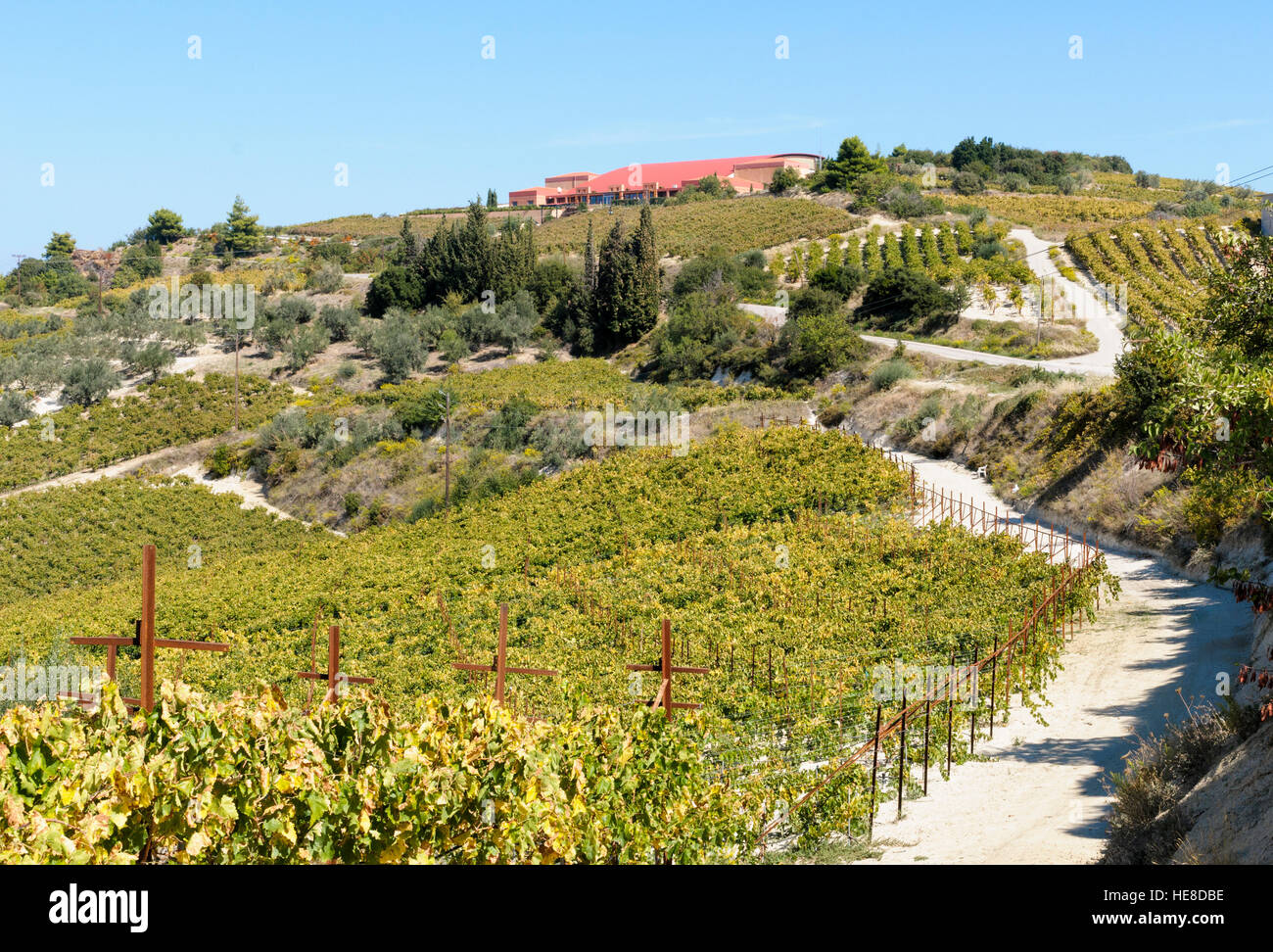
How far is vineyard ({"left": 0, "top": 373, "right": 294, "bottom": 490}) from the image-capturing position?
150 ft

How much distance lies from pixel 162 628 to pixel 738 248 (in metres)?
49.4

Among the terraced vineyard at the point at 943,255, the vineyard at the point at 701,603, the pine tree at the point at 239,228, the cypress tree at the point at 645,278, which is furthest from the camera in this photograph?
the pine tree at the point at 239,228

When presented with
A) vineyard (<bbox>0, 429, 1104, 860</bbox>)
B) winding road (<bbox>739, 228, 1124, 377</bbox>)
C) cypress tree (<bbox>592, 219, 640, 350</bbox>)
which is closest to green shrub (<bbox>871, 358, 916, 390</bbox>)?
winding road (<bbox>739, 228, 1124, 377</bbox>)

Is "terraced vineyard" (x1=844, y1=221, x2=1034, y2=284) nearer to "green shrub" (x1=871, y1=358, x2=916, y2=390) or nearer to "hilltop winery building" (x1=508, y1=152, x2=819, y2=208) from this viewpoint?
"green shrub" (x1=871, y1=358, x2=916, y2=390)

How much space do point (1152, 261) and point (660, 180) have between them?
67396 millimetres

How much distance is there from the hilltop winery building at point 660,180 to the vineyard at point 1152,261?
150 feet

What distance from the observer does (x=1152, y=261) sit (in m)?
52.6

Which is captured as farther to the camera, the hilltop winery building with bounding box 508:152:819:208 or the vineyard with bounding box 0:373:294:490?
the hilltop winery building with bounding box 508:152:819:208

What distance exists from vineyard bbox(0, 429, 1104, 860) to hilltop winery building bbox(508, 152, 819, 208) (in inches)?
2917

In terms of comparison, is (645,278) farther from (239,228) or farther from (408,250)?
(239,228)

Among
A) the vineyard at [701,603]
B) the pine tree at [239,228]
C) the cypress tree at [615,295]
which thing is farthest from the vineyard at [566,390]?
the pine tree at [239,228]

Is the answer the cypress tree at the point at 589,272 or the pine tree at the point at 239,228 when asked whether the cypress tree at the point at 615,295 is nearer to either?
the cypress tree at the point at 589,272

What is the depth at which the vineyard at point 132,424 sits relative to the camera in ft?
150
